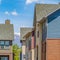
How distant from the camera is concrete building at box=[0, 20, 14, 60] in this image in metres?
76.9

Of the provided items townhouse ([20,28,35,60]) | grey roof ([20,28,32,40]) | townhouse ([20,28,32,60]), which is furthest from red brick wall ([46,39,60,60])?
grey roof ([20,28,32,40])

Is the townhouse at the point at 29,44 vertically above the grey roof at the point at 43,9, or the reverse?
the grey roof at the point at 43,9

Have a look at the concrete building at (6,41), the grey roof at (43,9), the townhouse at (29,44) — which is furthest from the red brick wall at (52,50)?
the concrete building at (6,41)

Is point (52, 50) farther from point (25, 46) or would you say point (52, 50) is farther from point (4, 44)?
point (25, 46)

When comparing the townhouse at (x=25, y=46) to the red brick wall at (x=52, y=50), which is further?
the townhouse at (x=25, y=46)

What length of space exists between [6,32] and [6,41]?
2809 millimetres

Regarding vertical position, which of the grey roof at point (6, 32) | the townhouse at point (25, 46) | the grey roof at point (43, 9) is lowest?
the townhouse at point (25, 46)

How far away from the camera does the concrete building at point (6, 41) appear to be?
76875 mm

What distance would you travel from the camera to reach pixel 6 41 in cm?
7750

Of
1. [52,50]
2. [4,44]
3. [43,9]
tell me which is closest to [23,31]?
[4,44]

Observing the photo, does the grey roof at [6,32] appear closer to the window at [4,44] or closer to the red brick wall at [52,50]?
the window at [4,44]

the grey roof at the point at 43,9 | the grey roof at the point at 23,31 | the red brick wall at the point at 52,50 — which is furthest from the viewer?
the grey roof at the point at 23,31

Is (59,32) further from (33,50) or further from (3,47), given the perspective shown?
(3,47)

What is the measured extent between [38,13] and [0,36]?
2735 centimetres
